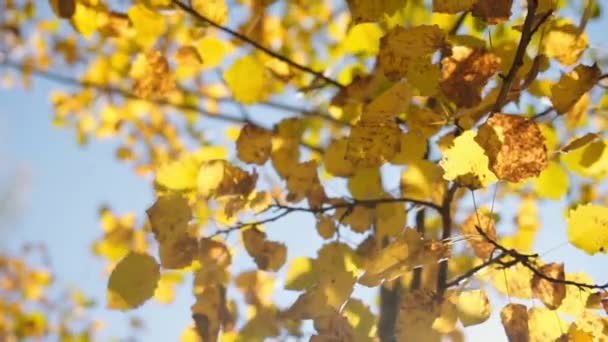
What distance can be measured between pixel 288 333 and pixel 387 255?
1.56 ft

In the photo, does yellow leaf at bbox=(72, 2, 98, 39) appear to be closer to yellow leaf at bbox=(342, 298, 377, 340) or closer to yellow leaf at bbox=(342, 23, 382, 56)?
yellow leaf at bbox=(342, 23, 382, 56)

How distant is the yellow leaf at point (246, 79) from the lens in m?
0.87

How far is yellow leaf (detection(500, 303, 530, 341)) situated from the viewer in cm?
63

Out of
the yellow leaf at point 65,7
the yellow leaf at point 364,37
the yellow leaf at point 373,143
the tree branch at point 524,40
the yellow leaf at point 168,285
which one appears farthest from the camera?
the yellow leaf at point 168,285

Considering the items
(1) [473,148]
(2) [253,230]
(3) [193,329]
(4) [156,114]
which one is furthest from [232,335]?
(4) [156,114]

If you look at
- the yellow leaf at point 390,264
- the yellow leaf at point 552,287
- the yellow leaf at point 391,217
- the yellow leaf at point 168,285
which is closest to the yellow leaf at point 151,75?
the yellow leaf at point 391,217

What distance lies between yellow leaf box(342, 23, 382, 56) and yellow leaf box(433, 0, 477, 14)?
0.86ft

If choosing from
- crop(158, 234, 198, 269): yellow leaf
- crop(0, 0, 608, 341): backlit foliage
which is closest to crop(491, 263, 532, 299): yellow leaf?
crop(0, 0, 608, 341): backlit foliage

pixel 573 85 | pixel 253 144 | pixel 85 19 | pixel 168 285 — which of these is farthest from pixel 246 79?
pixel 168 285

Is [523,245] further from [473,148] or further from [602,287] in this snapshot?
[473,148]

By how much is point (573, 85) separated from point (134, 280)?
0.54 meters

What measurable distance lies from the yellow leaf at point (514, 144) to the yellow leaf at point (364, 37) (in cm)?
35

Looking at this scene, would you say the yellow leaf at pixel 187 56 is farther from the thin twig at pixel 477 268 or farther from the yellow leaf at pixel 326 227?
the thin twig at pixel 477 268

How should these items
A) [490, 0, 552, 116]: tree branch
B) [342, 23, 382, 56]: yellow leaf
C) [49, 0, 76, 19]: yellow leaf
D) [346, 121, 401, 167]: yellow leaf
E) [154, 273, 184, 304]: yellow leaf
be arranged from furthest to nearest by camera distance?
[154, 273, 184, 304]: yellow leaf → [342, 23, 382, 56]: yellow leaf → [49, 0, 76, 19]: yellow leaf → [346, 121, 401, 167]: yellow leaf → [490, 0, 552, 116]: tree branch
